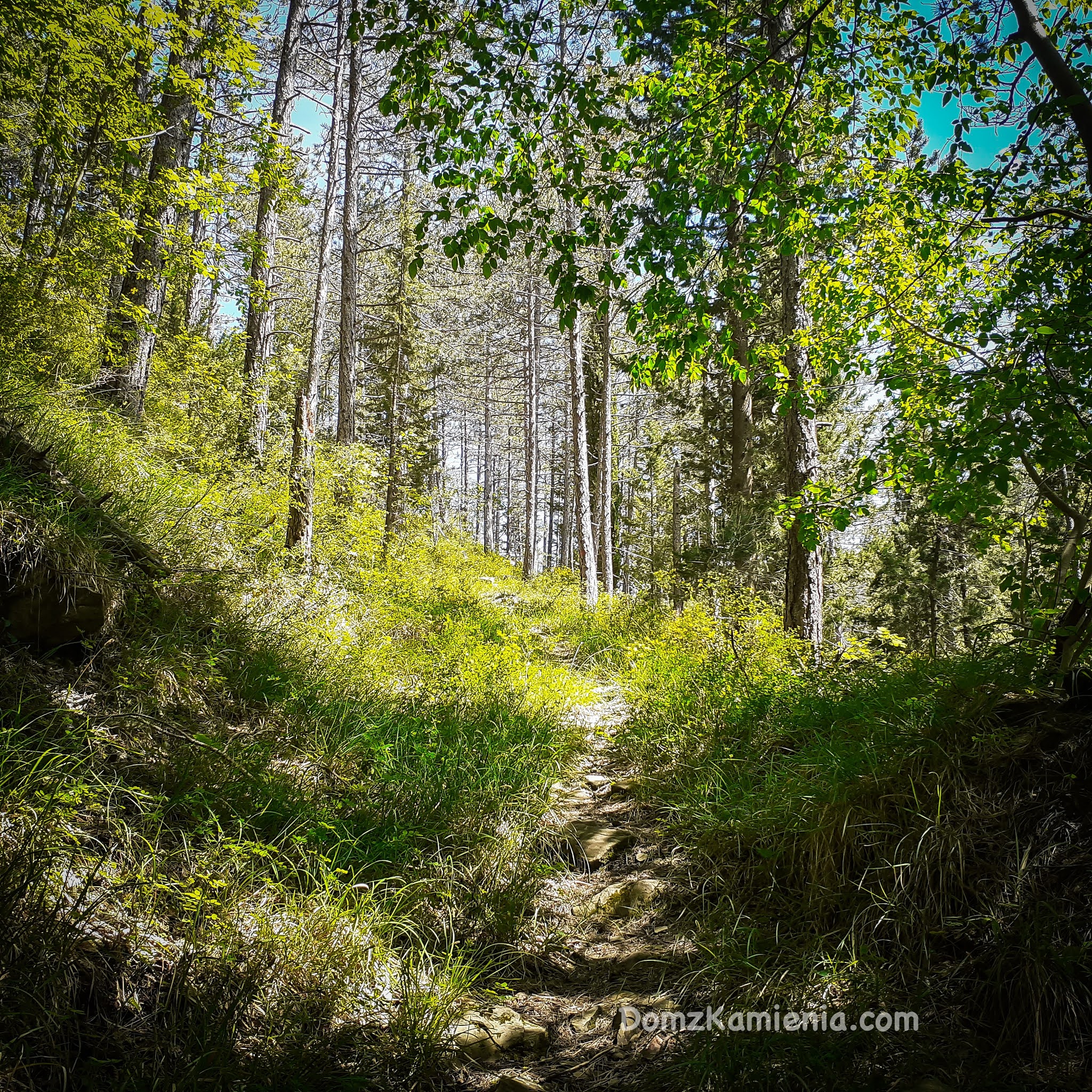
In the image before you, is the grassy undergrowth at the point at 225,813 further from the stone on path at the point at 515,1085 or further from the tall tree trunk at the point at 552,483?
the tall tree trunk at the point at 552,483

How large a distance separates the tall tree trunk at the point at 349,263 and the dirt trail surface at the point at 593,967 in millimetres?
9160

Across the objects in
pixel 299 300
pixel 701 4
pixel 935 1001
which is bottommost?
pixel 935 1001

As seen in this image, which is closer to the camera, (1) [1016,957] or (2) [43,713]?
(1) [1016,957]

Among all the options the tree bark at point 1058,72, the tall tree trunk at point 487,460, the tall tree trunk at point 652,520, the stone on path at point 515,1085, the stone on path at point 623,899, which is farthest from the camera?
the tall tree trunk at point 487,460

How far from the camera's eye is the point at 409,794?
370 centimetres

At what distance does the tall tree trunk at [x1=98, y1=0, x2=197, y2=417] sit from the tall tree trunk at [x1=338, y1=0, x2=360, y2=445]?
2.82 metres

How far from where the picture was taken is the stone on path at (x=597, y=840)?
377 centimetres

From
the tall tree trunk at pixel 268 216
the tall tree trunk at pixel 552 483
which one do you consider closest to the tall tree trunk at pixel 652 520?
the tall tree trunk at pixel 552 483

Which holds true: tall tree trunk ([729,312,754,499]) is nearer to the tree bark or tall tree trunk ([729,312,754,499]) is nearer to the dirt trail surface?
the dirt trail surface

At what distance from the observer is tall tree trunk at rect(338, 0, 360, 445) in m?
10.2

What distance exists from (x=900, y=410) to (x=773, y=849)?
3.08 meters

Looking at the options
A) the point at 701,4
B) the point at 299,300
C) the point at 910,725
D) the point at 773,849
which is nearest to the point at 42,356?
the point at 701,4

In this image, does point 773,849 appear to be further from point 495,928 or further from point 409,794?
point 409,794

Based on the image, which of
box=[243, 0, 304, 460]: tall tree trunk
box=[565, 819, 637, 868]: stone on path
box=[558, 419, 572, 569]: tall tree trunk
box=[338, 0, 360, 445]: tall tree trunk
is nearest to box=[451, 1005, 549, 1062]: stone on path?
box=[565, 819, 637, 868]: stone on path
